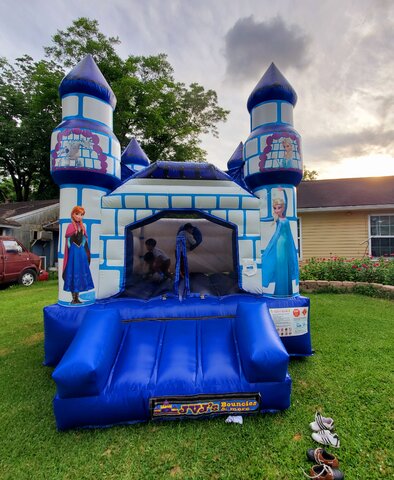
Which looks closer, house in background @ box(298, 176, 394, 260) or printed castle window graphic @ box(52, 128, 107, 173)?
printed castle window graphic @ box(52, 128, 107, 173)

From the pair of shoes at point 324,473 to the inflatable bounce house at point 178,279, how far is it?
596mm

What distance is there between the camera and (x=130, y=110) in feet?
49.7

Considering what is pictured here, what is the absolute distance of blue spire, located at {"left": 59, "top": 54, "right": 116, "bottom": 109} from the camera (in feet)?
11.0

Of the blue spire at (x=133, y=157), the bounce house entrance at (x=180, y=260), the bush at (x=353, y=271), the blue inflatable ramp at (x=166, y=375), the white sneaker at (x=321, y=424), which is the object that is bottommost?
the white sneaker at (x=321, y=424)

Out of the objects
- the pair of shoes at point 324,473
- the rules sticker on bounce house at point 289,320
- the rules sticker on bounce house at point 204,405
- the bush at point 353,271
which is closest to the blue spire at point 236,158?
the rules sticker on bounce house at point 289,320

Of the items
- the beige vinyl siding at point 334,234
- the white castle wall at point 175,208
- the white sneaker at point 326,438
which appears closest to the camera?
the white sneaker at point 326,438

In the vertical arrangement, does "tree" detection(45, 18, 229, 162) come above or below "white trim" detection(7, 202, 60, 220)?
above

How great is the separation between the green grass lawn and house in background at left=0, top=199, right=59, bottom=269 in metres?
11.0

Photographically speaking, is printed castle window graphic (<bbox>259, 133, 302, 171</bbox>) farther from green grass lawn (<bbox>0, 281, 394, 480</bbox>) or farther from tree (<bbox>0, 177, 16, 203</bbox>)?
tree (<bbox>0, 177, 16, 203</bbox>)

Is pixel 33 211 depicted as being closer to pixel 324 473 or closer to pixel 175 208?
pixel 175 208

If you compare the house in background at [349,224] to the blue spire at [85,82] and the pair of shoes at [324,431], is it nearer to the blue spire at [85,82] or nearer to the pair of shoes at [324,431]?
the blue spire at [85,82]

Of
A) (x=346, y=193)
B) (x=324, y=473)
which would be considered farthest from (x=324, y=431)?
(x=346, y=193)

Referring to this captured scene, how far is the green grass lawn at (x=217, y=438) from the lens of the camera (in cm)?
190

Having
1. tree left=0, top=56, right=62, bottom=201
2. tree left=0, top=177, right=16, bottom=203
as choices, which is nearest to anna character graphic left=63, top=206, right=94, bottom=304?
tree left=0, top=56, right=62, bottom=201
